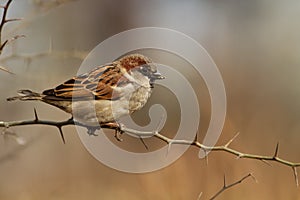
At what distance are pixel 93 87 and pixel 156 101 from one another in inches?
84.5

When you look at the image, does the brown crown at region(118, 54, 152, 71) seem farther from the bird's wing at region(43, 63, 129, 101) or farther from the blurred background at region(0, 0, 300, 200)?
the blurred background at region(0, 0, 300, 200)

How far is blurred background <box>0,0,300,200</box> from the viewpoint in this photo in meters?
1.72

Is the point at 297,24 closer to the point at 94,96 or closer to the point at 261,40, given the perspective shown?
the point at 261,40

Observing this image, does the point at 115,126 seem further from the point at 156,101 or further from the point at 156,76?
the point at 156,101

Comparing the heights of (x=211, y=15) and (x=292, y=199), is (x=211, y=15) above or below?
above

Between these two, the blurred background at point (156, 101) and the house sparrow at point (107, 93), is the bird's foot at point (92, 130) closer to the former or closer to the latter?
the house sparrow at point (107, 93)

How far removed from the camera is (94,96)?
89 cm

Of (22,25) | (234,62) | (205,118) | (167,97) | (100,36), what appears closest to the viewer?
(22,25)

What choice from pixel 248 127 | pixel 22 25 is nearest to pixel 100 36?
pixel 248 127

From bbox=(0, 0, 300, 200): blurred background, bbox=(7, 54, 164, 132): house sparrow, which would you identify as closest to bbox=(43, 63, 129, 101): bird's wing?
bbox=(7, 54, 164, 132): house sparrow

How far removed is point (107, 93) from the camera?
0.86m

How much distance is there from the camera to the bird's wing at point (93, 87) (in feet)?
2.82

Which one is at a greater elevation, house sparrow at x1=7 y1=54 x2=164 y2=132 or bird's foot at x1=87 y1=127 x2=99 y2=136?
house sparrow at x1=7 y1=54 x2=164 y2=132

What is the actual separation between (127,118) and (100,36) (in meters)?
4.25
